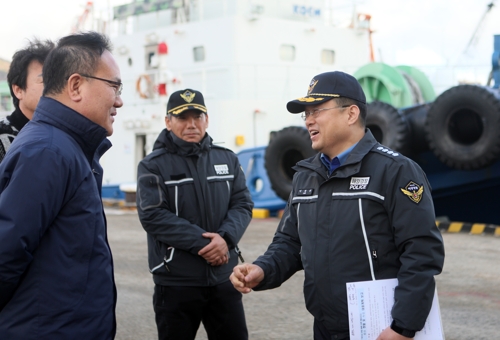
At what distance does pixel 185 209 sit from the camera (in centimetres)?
385

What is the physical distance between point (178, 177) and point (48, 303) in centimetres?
179

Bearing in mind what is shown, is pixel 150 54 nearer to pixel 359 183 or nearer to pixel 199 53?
pixel 199 53

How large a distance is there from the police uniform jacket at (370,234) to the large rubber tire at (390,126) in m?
6.99

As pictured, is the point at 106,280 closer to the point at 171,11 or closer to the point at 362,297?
the point at 362,297

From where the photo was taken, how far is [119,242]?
1013 cm

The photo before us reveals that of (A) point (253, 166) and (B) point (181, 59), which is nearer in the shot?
(A) point (253, 166)

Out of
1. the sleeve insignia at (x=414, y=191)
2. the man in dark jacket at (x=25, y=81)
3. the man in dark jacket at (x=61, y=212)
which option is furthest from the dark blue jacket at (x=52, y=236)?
the sleeve insignia at (x=414, y=191)

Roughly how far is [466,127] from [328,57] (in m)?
10.2

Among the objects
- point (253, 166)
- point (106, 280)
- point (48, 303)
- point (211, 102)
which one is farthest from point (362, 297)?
point (211, 102)

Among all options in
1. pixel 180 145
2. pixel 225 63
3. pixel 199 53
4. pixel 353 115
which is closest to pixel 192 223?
pixel 180 145

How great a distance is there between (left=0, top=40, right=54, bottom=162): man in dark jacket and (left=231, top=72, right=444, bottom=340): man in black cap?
1316 mm

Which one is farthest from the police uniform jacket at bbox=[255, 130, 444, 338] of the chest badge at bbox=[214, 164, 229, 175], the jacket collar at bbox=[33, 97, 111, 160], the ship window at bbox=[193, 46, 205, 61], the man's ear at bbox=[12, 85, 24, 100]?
the ship window at bbox=[193, 46, 205, 61]

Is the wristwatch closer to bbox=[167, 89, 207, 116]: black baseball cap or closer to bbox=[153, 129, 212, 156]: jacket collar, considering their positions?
bbox=[153, 129, 212, 156]: jacket collar

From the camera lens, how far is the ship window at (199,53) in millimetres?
17375
